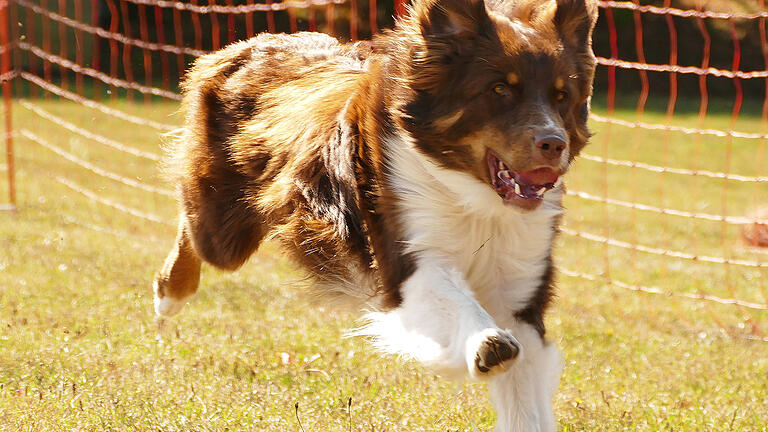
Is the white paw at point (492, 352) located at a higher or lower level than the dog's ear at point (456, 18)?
lower

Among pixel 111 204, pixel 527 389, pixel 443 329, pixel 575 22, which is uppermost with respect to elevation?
pixel 575 22

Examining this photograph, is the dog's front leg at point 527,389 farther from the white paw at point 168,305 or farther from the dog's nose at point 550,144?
the white paw at point 168,305

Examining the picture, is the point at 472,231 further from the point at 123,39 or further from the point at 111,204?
the point at 111,204

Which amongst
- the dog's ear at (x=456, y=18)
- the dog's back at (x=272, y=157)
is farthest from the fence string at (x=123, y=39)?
the dog's ear at (x=456, y=18)

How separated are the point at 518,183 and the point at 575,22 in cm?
71

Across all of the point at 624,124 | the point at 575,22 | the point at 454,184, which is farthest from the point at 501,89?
the point at 624,124

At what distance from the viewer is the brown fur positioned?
3.76 metres

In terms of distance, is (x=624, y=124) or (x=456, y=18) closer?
(x=456, y=18)

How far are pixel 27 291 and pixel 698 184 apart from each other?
11043 mm

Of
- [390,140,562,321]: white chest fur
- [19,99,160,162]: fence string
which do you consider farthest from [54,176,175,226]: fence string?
[390,140,562,321]: white chest fur

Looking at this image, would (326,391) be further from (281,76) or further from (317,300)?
(281,76)

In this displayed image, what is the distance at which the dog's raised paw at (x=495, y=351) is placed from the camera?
133 inches

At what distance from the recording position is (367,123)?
13.4 feet

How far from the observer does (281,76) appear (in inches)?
195
